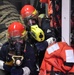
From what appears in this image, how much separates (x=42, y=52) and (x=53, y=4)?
0.48 metres

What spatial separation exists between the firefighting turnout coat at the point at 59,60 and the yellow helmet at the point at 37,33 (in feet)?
1.00

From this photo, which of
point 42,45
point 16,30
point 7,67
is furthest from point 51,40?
point 7,67

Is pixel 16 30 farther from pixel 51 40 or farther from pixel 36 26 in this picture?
pixel 51 40

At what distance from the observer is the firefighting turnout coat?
2809 mm

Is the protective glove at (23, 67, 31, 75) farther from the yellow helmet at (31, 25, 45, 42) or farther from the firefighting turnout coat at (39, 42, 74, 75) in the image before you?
the yellow helmet at (31, 25, 45, 42)

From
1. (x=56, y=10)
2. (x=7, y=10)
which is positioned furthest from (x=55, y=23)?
(x=7, y=10)

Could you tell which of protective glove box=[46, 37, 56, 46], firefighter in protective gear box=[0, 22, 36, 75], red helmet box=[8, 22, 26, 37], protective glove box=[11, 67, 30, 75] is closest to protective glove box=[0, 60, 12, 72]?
firefighter in protective gear box=[0, 22, 36, 75]

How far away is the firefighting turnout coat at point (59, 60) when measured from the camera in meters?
2.81

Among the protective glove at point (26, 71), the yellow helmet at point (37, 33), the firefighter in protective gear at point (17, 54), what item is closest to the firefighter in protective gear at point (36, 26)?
the yellow helmet at point (37, 33)

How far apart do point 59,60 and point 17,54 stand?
0.37 m

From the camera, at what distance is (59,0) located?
3.23m

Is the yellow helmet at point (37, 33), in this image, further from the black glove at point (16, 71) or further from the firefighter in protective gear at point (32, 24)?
the black glove at point (16, 71)

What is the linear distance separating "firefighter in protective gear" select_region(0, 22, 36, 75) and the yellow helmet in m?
0.12

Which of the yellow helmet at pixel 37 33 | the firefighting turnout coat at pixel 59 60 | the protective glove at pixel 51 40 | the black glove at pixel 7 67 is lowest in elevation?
the black glove at pixel 7 67
